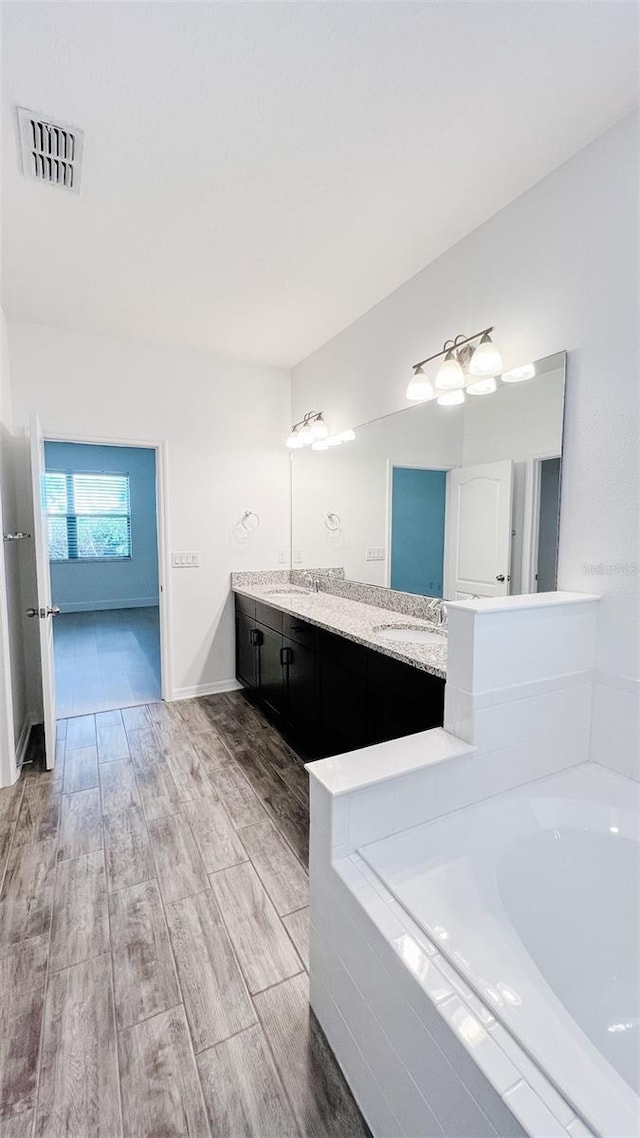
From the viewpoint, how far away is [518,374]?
184 cm

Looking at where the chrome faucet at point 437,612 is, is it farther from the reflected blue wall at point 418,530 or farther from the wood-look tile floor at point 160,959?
the wood-look tile floor at point 160,959

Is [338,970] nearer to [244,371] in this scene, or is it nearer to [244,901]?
[244,901]

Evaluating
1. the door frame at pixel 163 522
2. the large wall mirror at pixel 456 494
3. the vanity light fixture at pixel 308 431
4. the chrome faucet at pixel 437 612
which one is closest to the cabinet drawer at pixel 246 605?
the door frame at pixel 163 522

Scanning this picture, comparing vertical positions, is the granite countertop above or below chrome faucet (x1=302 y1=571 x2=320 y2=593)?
below

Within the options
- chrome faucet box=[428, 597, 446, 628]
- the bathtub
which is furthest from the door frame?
the bathtub

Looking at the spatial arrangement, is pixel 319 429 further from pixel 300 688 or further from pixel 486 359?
pixel 300 688

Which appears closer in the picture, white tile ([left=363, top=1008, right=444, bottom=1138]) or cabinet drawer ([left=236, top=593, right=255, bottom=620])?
white tile ([left=363, top=1008, right=444, bottom=1138])

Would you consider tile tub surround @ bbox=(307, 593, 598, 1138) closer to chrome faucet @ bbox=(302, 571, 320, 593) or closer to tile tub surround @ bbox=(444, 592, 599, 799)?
tile tub surround @ bbox=(444, 592, 599, 799)

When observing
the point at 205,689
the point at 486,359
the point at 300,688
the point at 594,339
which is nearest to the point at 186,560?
the point at 205,689

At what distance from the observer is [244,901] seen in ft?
5.61

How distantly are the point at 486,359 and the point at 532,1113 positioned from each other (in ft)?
6.79

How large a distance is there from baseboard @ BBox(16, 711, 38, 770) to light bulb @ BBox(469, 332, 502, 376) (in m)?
3.09

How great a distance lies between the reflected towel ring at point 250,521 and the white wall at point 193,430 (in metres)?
0.04

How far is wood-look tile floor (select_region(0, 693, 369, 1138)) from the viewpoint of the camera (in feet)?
3.65
